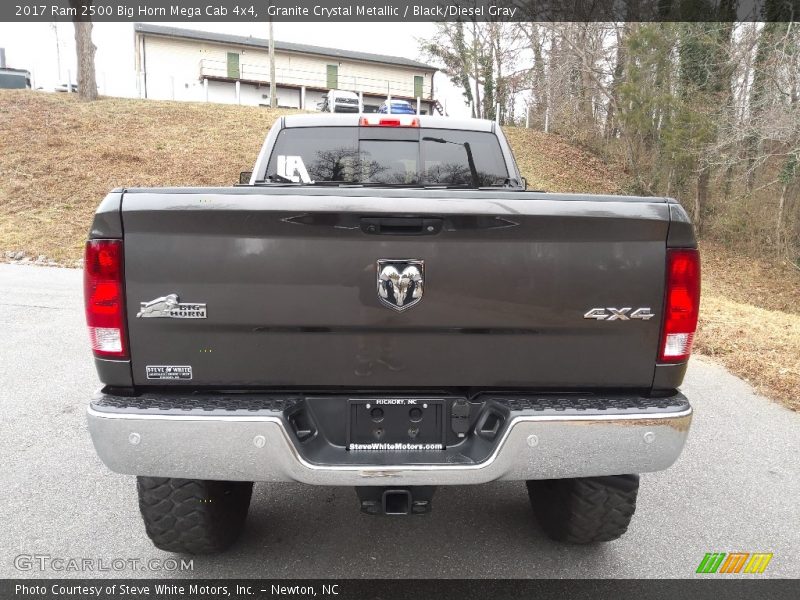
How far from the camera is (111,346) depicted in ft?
7.35

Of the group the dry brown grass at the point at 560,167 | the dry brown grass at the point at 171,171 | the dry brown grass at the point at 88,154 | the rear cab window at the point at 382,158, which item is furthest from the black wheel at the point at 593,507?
the dry brown grass at the point at 560,167

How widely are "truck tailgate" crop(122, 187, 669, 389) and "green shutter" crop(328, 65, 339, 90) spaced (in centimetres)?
4497

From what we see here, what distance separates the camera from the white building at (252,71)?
40594 mm

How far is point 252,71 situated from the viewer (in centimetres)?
4288

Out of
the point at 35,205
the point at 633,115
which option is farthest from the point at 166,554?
A: the point at 633,115

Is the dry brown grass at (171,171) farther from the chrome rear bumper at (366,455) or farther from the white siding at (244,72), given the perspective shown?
the white siding at (244,72)

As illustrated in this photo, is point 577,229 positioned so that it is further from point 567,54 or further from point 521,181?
point 567,54

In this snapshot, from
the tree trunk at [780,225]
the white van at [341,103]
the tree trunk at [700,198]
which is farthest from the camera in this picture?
the white van at [341,103]

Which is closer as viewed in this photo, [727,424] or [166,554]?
[166,554]

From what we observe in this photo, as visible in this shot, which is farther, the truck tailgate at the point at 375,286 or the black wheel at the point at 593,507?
the black wheel at the point at 593,507

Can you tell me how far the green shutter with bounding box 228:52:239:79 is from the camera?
139 ft

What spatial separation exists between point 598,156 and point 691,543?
23609mm

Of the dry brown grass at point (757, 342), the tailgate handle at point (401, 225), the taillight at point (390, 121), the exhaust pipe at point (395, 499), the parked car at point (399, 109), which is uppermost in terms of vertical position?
the parked car at point (399, 109)

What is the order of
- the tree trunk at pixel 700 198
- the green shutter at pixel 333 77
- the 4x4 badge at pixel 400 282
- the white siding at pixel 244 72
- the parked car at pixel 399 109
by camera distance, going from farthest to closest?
1. the green shutter at pixel 333 77
2. the white siding at pixel 244 72
3. the tree trunk at pixel 700 198
4. the parked car at pixel 399 109
5. the 4x4 badge at pixel 400 282
